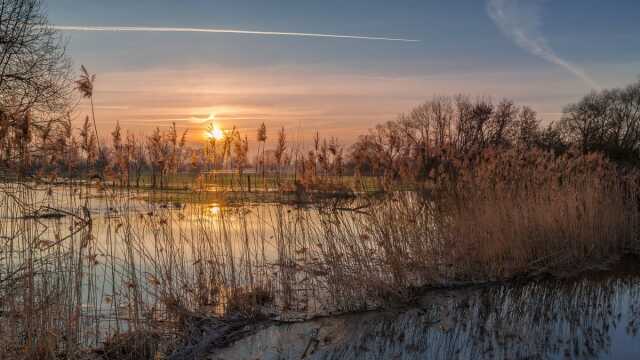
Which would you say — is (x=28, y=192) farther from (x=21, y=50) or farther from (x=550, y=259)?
(x=21, y=50)

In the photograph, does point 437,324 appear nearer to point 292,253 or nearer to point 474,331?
point 474,331

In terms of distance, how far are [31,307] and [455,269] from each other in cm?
602

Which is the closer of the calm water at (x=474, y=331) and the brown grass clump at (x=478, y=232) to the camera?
the calm water at (x=474, y=331)

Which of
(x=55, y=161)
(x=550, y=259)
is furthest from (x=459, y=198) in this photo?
(x=55, y=161)

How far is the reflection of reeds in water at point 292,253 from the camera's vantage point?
5465 millimetres

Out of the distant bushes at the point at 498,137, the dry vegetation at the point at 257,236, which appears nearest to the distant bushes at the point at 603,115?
the distant bushes at the point at 498,137

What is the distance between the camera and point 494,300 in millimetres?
7676

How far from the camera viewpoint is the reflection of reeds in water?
215 inches

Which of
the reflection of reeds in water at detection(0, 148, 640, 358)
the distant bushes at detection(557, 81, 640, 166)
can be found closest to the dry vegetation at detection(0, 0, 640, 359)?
the reflection of reeds in water at detection(0, 148, 640, 358)

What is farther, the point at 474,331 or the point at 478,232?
the point at 478,232

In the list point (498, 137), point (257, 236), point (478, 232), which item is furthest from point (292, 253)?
point (498, 137)

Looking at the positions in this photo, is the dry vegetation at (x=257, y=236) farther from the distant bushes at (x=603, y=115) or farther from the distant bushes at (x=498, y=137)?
the distant bushes at (x=603, y=115)

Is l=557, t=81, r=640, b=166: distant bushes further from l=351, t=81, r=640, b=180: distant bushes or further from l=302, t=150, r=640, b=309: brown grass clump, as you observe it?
l=302, t=150, r=640, b=309: brown grass clump

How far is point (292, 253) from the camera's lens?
781cm
